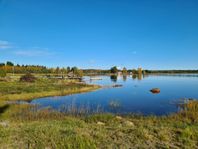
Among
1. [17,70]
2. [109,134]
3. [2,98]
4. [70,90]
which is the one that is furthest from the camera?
[17,70]

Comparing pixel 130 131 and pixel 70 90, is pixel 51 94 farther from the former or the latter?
pixel 130 131

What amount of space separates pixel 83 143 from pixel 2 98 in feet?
82.0

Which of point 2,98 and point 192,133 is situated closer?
point 192,133

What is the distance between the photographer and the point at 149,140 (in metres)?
7.13

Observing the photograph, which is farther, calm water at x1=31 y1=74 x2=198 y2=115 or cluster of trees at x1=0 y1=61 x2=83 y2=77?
cluster of trees at x1=0 y1=61 x2=83 y2=77

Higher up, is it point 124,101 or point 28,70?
point 28,70

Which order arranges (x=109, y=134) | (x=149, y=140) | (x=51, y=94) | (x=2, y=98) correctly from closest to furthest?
(x=149, y=140)
(x=109, y=134)
(x=2, y=98)
(x=51, y=94)

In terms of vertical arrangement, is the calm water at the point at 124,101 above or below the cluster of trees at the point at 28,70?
below

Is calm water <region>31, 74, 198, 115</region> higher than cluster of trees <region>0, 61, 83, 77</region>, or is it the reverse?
cluster of trees <region>0, 61, 83, 77</region>

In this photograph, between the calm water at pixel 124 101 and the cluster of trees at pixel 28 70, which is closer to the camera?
the calm water at pixel 124 101

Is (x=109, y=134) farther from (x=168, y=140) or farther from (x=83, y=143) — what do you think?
(x=168, y=140)

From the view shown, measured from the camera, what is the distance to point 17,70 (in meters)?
116

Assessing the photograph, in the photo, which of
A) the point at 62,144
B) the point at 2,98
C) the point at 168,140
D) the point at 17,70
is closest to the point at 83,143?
the point at 62,144

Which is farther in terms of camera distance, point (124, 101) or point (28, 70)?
point (28, 70)
